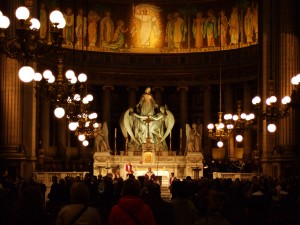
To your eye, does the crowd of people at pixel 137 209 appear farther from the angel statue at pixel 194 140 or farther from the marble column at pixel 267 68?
the angel statue at pixel 194 140

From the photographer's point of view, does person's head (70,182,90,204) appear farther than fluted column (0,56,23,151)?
No

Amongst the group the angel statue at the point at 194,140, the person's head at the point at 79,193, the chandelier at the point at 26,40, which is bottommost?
the person's head at the point at 79,193

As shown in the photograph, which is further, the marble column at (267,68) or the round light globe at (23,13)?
the marble column at (267,68)

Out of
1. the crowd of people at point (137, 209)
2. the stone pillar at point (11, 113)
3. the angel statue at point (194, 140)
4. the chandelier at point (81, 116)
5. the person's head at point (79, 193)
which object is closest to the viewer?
the crowd of people at point (137, 209)

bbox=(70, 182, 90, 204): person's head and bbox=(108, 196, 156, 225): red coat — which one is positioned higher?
bbox=(70, 182, 90, 204): person's head

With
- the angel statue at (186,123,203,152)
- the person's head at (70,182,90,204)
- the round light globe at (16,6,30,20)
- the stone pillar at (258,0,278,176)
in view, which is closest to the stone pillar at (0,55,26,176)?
the angel statue at (186,123,203,152)

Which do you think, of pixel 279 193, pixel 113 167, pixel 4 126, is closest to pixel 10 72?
pixel 4 126

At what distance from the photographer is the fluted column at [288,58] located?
125 ft

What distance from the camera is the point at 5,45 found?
18.4 meters

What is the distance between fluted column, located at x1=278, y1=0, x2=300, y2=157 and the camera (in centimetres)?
3809

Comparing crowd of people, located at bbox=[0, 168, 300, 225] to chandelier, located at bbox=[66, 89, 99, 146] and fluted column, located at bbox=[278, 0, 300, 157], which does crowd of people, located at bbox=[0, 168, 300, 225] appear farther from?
fluted column, located at bbox=[278, 0, 300, 157]

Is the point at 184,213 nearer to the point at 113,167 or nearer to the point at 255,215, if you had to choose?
the point at 255,215

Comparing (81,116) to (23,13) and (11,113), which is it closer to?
(11,113)

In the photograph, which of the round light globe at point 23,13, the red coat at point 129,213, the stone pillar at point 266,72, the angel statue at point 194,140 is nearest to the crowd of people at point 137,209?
the red coat at point 129,213
